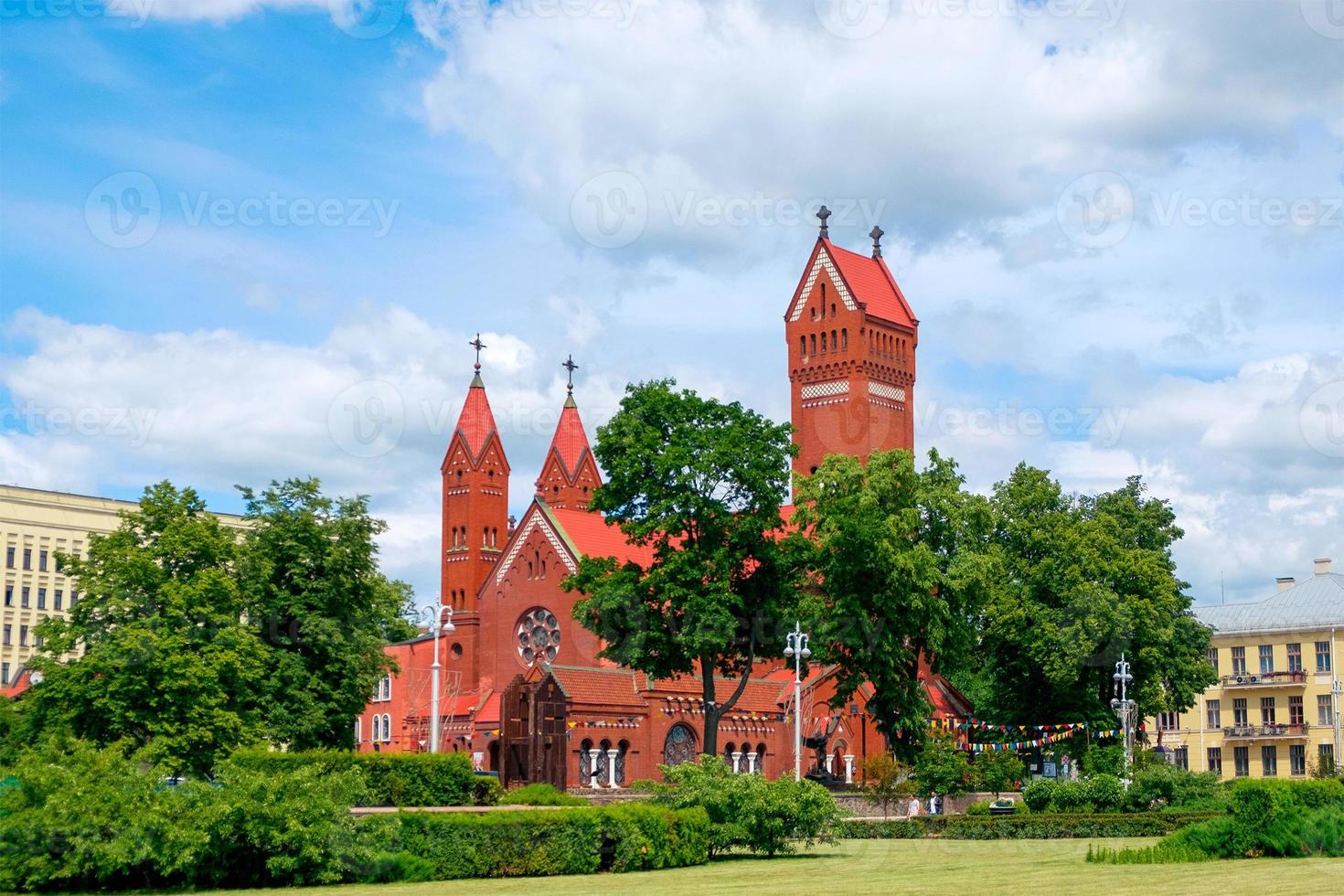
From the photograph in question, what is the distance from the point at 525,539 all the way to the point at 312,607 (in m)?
27.6

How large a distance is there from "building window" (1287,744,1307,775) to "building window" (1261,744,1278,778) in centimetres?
80

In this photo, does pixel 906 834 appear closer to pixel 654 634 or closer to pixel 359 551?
pixel 654 634

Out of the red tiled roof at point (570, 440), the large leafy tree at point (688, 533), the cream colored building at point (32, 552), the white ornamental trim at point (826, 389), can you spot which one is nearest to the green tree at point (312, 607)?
the large leafy tree at point (688, 533)

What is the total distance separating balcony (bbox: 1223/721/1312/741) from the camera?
262ft

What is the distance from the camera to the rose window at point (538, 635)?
74.8 metres

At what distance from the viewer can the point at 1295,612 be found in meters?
83.5

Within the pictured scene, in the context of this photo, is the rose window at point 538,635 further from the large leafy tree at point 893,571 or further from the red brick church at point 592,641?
the large leafy tree at point 893,571

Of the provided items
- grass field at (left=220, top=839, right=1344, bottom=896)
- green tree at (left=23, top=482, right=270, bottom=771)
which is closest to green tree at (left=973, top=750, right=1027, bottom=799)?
grass field at (left=220, top=839, right=1344, bottom=896)

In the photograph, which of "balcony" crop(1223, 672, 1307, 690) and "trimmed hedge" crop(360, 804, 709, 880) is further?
"balcony" crop(1223, 672, 1307, 690)

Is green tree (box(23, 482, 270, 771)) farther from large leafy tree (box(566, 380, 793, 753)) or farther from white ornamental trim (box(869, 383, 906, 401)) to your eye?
white ornamental trim (box(869, 383, 906, 401))

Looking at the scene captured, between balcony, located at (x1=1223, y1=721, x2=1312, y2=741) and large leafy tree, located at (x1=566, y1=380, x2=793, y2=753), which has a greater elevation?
large leafy tree, located at (x1=566, y1=380, x2=793, y2=753)

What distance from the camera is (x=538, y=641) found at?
7569 cm

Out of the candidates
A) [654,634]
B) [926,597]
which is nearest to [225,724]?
[654,634]

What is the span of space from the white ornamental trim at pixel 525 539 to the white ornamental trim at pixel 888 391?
18.7 meters
